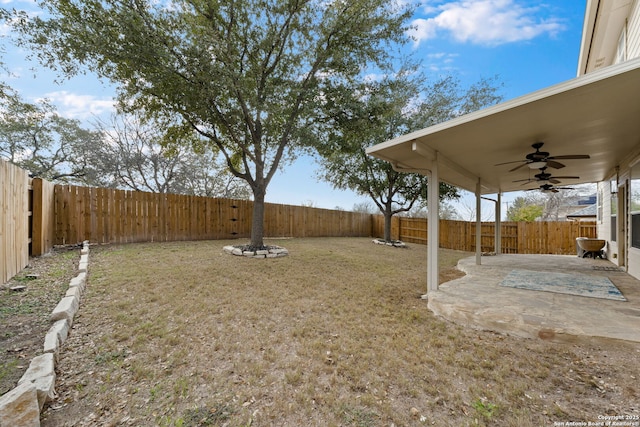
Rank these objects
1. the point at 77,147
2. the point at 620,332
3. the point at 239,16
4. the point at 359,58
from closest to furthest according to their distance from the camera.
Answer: the point at 620,332 < the point at 239,16 < the point at 359,58 < the point at 77,147

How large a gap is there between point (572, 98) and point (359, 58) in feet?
18.6

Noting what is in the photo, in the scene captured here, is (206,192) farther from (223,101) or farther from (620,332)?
(620,332)

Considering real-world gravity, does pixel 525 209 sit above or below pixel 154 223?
above

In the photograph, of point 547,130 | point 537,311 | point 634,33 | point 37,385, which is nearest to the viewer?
point 37,385

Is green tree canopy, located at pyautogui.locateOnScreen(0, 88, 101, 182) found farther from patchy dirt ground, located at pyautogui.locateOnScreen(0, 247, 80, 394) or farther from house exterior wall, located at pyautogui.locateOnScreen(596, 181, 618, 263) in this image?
house exterior wall, located at pyautogui.locateOnScreen(596, 181, 618, 263)

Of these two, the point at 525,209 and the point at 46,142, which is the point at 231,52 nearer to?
the point at 46,142

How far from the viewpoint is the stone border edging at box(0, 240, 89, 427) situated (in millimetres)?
1348

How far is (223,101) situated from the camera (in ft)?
21.1

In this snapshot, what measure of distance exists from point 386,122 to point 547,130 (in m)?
6.23

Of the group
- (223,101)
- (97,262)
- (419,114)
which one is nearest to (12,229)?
(97,262)

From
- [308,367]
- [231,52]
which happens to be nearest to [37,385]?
[308,367]

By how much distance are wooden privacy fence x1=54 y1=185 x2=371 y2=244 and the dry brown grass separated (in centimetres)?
442

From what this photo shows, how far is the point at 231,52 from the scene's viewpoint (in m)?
6.24

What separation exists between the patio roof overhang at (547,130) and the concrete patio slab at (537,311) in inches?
79.1
